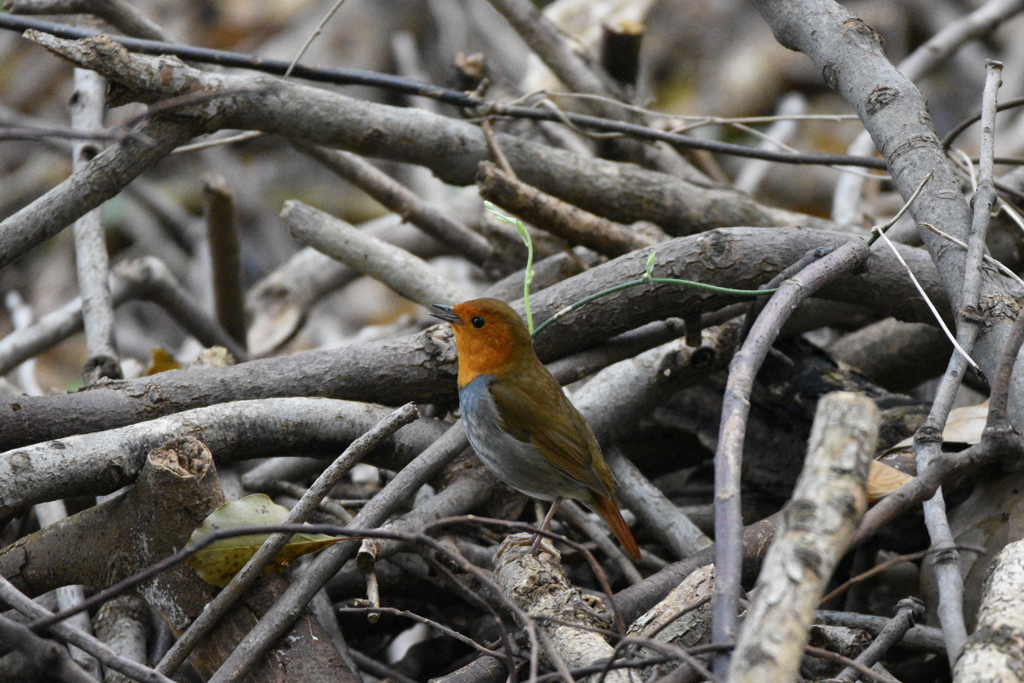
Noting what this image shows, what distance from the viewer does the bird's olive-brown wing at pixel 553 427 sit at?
2.70 m

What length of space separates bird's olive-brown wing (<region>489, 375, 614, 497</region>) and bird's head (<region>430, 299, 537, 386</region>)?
2.8 inches

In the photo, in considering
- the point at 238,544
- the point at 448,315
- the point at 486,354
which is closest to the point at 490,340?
the point at 486,354

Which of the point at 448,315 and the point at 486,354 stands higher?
the point at 448,315

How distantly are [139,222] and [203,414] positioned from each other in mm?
4608

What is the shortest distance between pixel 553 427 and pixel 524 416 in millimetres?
107

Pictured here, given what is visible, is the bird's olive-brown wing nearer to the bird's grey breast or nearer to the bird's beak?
the bird's grey breast

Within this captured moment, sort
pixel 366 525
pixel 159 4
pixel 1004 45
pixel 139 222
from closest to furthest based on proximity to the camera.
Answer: pixel 366 525 → pixel 1004 45 → pixel 139 222 → pixel 159 4

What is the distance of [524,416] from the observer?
2.80 meters

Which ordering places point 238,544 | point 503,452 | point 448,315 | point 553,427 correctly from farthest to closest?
point 448,315
point 553,427
point 503,452
point 238,544

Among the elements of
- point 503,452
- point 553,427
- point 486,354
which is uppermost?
point 486,354

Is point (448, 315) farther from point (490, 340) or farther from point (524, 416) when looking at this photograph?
point (524, 416)

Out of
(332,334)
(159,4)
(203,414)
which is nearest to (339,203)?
(332,334)

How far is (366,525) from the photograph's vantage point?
2.23 meters

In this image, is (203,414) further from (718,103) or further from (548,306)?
(718,103)
